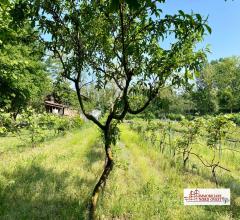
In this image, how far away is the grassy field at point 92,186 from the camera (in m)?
6.78

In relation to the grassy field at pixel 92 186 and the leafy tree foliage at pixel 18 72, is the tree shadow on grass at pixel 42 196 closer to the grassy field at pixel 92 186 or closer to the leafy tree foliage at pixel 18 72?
the grassy field at pixel 92 186

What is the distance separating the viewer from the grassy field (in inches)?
267

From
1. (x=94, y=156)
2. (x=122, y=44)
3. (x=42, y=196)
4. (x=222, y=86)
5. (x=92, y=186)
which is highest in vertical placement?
(x=222, y=86)

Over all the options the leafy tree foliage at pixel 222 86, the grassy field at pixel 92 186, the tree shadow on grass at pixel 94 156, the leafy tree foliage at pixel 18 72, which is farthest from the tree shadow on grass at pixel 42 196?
the leafy tree foliage at pixel 222 86

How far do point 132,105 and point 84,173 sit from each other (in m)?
4.08

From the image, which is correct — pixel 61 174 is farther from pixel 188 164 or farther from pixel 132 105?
pixel 188 164

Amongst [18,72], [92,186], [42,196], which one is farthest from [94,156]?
[18,72]

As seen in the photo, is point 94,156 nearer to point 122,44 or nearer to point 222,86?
point 122,44

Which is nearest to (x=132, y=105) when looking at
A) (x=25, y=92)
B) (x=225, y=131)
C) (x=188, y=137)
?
(x=225, y=131)

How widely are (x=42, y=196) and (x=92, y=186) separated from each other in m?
1.31

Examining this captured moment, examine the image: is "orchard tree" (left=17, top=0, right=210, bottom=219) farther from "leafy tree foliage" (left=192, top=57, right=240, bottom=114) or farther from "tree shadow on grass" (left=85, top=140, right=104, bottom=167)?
"leafy tree foliage" (left=192, top=57, right=240, bottom=114)

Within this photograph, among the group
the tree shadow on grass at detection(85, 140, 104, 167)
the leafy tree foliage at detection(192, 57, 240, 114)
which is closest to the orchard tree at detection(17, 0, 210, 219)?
the tree shadow on grass at detection(85, 140, 104, 167)

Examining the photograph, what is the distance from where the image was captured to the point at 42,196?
772 cm

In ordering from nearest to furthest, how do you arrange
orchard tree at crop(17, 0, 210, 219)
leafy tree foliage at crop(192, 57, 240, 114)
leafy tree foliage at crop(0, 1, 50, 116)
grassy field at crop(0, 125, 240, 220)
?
orchard tree at crop(17, 0, 210, 219)
grassy field at crop(0, 125, 240, 220)
leafy tree foliage at crop(0, 1, 50, 116)
leafy tree foliage at crop(192, 57, 240, 114)
